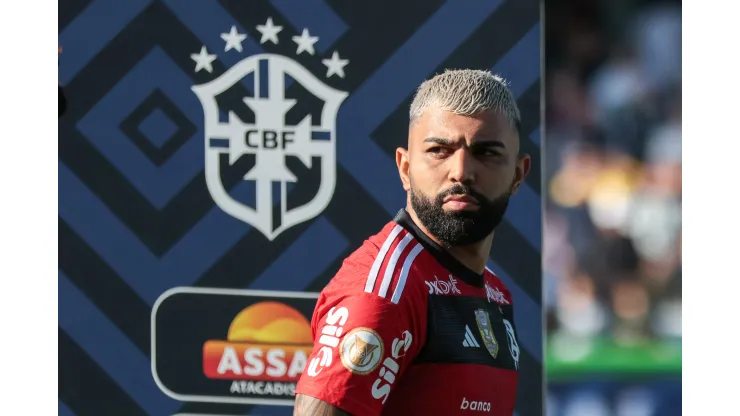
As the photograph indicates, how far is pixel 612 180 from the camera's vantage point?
7887 millimetres

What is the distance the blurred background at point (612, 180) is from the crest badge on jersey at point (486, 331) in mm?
4824

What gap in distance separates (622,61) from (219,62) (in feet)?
17.4

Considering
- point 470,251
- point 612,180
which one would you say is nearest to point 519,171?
point 470,251

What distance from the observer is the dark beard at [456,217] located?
7.75 ft

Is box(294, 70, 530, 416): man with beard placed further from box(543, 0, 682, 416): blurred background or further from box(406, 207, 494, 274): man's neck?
box(543, 0, 682, 416): blurred background

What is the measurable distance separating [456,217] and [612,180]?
18.8ft

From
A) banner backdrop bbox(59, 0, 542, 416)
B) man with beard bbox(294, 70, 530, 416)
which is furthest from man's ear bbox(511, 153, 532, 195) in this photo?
banner backdrop bbox(59, 0, 542, 416)

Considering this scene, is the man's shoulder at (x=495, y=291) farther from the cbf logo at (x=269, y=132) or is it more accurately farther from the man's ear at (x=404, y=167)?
the cbf logo at (x=269, y=132)

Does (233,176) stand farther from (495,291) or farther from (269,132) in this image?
(495,291)

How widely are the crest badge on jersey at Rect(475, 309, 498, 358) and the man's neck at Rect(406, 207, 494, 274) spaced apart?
0.37ft

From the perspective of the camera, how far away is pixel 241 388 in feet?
11.2

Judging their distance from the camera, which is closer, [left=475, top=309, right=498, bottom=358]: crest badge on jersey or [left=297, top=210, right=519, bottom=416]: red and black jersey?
[left=297, top=210, right=519, bottom=416]: red and black jersey

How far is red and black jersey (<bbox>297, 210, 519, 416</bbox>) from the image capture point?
2152 millimetres

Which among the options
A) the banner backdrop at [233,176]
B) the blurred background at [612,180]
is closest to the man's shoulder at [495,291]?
the banner backdrop at [233,176]
